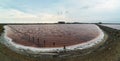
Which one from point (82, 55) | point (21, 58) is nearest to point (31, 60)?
point (21, 58)

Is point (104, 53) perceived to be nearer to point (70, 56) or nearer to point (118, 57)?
point (118, 57)

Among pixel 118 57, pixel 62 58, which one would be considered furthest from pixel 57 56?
pixel 118 57

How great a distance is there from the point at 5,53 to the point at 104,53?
643 inches

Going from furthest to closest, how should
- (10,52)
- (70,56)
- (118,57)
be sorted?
(10,52), (70,56), (118,57)

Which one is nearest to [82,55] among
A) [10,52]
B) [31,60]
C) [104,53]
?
[104,53]

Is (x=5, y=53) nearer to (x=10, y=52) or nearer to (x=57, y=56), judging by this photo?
(x=10, y=52)

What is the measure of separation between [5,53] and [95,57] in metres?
14.7

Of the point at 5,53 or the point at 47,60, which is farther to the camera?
the point at 5,53

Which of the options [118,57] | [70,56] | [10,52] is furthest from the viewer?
[10,52]

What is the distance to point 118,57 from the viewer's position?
1157 inches

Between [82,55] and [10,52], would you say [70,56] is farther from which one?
[10,52]

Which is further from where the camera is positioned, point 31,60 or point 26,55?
point 26,55

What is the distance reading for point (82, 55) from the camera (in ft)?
106

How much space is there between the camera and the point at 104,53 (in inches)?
1280
